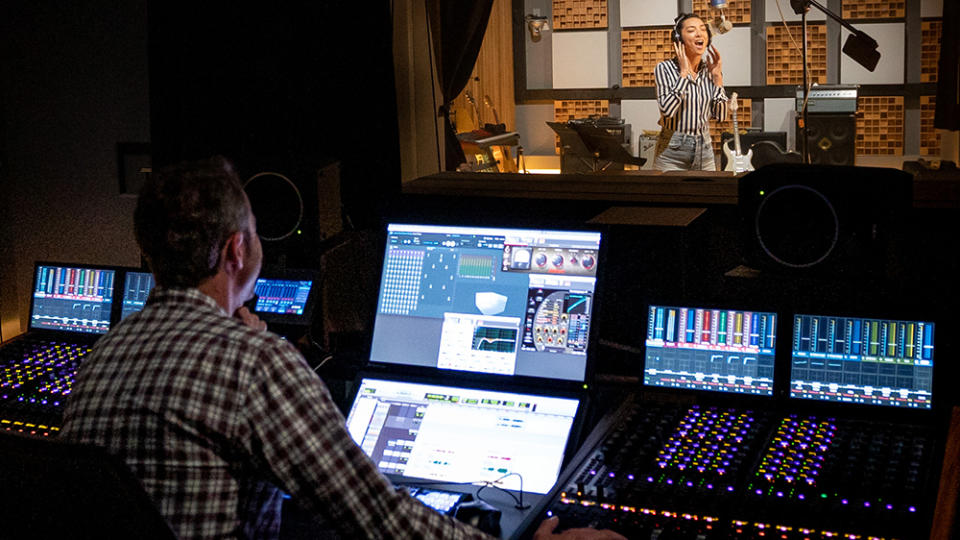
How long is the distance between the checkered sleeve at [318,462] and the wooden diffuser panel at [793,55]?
807 cm

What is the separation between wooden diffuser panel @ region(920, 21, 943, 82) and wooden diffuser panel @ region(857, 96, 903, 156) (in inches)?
10.9

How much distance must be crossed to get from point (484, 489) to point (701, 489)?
417 mm

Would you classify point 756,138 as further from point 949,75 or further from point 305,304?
point 305,304

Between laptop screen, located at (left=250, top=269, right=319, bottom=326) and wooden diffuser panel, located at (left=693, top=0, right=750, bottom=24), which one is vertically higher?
wooden diffuser panel, located at (left=693, top=0, right=750, bottom=24)

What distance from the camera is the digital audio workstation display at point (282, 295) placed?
2.43m

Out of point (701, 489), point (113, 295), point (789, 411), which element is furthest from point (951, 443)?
point (113, 295)

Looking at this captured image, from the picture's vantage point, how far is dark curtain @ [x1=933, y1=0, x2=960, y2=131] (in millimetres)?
7184

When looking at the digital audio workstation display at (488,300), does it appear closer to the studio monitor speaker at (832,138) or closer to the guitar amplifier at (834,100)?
the studio monitor speaker at (832,138)

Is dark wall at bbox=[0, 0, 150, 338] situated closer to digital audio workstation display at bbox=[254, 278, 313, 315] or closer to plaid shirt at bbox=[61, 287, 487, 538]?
digital audio workstation display at bbox=[254, 278, 313, 315]

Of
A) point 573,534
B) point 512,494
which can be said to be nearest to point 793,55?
point 512,494

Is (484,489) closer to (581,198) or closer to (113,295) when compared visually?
(581,198)

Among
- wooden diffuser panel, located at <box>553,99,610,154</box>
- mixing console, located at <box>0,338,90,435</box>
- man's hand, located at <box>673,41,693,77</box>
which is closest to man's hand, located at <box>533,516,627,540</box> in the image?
mixing console, located at <box>0,338,90,435</box>

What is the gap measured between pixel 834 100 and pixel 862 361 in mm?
5773

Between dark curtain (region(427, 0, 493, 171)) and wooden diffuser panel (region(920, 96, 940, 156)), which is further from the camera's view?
wooden diffuser panel (region(920, 96, 940, 156))
